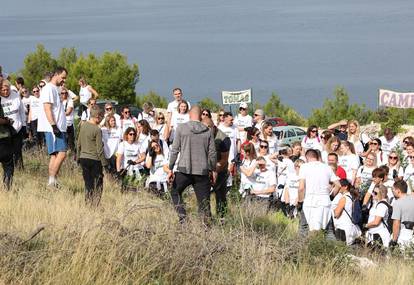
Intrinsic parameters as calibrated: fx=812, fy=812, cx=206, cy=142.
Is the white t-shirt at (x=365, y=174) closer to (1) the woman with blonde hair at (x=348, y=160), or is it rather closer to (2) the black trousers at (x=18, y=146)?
(1) the woman with blonde hair at (x=348, y=160)

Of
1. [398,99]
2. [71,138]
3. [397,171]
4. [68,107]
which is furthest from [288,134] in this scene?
[397,171]

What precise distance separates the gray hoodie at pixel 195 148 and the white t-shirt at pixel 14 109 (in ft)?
9.03

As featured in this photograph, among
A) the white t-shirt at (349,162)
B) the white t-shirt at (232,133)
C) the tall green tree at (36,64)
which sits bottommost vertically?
the white t-shirt at (349,162)

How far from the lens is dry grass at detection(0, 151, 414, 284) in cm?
620

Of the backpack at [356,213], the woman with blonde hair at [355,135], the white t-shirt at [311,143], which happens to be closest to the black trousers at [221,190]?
the backpack at [356,213]

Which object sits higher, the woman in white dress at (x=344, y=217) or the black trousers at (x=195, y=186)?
the black trousers at (x=195, y=186)

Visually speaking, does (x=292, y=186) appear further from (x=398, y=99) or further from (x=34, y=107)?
(x=398, y=99)

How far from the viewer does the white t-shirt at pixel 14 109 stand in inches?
428

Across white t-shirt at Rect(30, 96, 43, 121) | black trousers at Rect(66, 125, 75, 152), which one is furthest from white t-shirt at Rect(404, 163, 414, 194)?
white t-shirt at Rect(30, 96, 43, 121)

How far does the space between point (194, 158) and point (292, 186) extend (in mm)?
4080

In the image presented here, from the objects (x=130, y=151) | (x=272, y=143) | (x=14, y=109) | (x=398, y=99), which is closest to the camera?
(x=14, y=109)

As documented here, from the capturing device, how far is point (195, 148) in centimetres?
934

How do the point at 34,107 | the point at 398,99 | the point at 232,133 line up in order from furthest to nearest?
the point at 398,99 → the point at 34,107 → the point at 232,133

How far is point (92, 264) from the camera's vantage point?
246 inches
